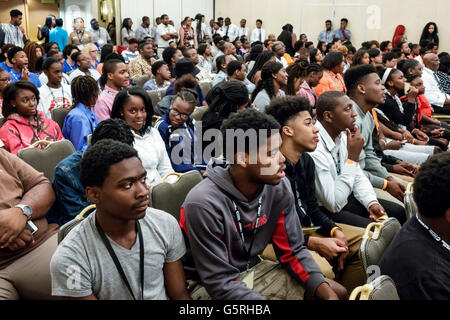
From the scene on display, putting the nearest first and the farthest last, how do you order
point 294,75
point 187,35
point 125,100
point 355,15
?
point 125,100 < point 294,75 < point 187,35 < point 355,15

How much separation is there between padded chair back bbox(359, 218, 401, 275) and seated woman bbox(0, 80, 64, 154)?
254 centimetres

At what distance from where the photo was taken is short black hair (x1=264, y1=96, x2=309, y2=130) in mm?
2420

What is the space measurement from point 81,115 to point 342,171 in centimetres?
215

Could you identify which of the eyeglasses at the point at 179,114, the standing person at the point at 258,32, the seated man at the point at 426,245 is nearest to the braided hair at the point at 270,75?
the eyeglasses at the point at 179,114

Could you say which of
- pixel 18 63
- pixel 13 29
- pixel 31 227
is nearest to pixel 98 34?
pixel 13 29

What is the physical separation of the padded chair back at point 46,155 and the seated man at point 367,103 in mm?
2208

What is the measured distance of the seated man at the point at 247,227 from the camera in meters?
1.63

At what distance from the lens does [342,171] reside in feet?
8.77

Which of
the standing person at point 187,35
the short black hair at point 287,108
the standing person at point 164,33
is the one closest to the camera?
the short black hair at point 287,108

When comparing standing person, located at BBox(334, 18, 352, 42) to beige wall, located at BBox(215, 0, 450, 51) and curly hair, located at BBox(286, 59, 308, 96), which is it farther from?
curly hair, located at BBox(286, 59, 308, 96)

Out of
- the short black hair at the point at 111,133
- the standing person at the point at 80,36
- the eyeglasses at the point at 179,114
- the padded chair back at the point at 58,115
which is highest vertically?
the standing person at the point at 80,36

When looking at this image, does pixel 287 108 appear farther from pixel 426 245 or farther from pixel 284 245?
pixel 426 245

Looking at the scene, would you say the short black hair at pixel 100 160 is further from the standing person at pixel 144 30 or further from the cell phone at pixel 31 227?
the standing person at pixel 144 30

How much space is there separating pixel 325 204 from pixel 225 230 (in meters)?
1.04
